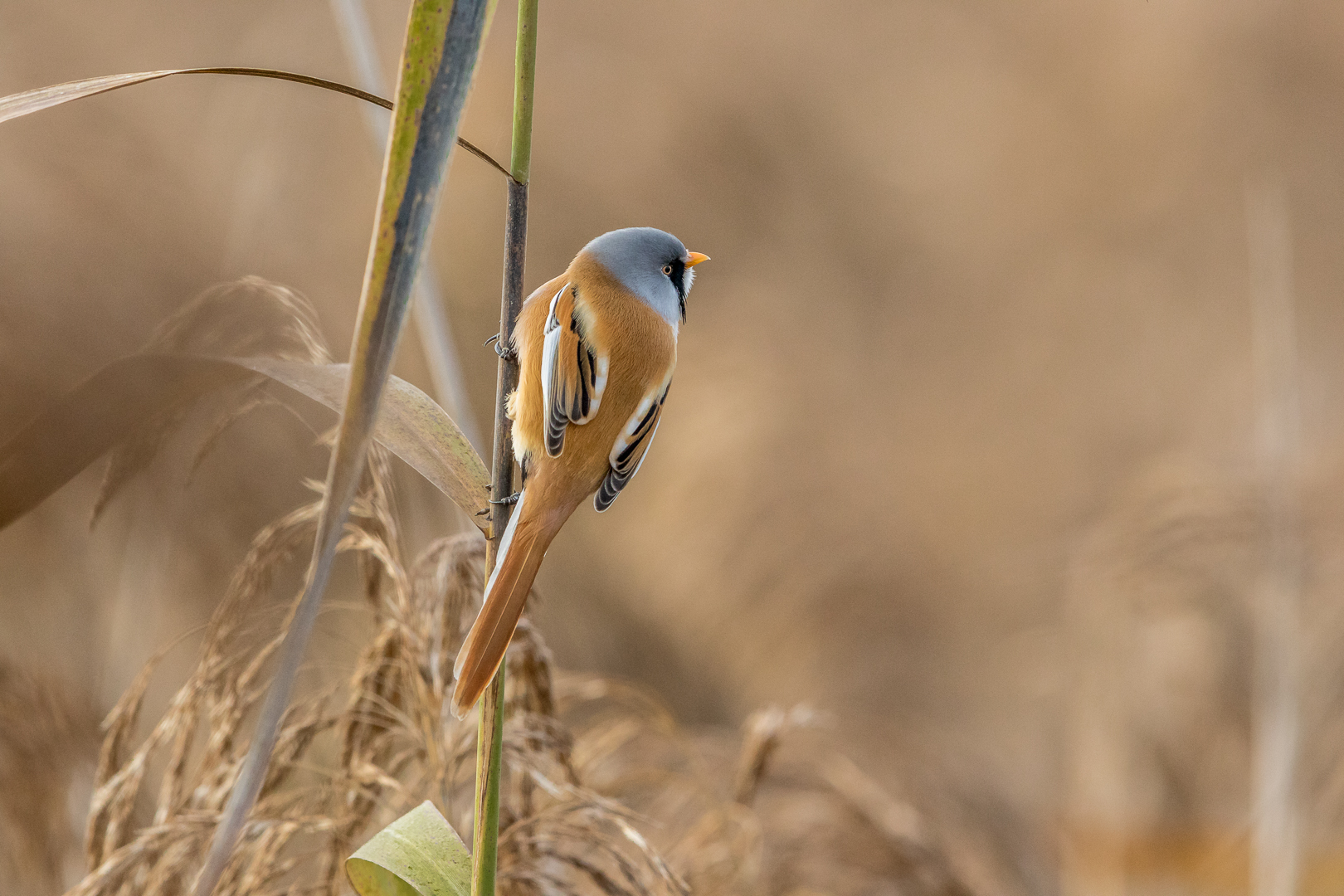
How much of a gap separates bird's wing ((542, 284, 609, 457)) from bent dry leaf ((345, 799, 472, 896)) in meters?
0.23

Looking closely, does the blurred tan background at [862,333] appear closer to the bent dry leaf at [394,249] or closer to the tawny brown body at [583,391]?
the tawny brown body at [583,391]

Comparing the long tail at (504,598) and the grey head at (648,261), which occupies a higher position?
the grey head at (648,261)

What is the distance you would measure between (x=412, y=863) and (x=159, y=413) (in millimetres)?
259

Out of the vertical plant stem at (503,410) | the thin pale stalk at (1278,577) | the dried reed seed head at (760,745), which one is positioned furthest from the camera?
the thin pale stalk at (1278,577)

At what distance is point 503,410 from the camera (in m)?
0.52

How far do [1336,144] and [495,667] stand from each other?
631cm

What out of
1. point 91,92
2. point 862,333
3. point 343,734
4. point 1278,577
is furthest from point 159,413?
point 862,333

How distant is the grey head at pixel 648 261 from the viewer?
69cm

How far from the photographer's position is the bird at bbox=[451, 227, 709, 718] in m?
0.61

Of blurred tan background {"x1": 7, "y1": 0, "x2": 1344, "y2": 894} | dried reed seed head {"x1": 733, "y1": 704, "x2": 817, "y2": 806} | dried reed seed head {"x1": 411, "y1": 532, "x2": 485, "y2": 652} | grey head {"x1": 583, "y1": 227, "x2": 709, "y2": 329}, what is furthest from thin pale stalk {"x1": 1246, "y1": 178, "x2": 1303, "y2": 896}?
dried reed seed head {"x1": 411, "y1": 532, "x2": 485, "y2": 652}

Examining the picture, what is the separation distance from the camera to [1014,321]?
5543mm

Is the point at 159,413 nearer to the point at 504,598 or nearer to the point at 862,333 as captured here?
the point at 504,598

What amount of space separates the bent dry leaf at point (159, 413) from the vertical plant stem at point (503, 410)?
0.03 metres

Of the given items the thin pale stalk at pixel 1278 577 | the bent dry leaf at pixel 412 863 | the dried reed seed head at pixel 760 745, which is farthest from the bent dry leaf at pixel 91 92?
the thin pale stalk at pixel 1278 577
